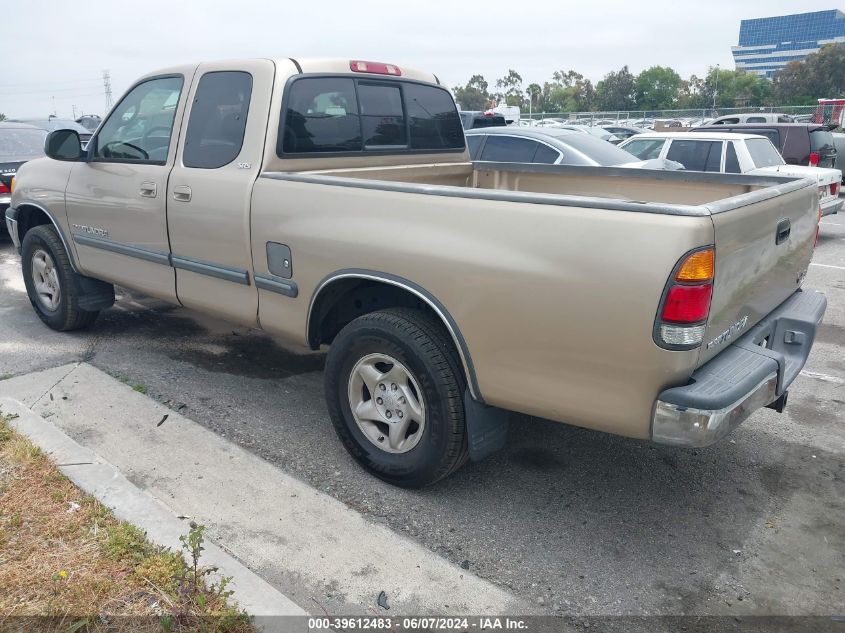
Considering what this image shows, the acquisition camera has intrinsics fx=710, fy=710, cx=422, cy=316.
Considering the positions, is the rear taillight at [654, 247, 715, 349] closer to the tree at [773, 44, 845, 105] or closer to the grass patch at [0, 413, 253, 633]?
the grass patch at [0, 413, 253, 633]

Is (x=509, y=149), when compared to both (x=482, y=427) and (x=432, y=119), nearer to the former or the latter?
(x=432, y=119)

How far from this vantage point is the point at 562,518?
11.2 feet

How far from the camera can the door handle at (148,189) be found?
4.45 metres

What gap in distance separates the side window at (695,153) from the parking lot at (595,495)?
5158mm

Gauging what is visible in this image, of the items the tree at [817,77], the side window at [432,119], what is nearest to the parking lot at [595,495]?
the side window at [432,119]

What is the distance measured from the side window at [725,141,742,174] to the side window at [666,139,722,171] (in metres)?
0.10

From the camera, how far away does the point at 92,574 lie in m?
2.72

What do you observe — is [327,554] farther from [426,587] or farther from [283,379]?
[283,379]

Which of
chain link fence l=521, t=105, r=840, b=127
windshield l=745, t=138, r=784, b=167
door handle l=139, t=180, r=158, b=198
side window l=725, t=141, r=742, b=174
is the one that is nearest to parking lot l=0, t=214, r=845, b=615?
door handle l=139, t=180, r=158, b=198

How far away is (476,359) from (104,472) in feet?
6.19

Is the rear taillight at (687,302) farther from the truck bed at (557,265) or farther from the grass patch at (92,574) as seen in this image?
the grass patch at (92,574)

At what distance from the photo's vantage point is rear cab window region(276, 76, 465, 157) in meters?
4.09

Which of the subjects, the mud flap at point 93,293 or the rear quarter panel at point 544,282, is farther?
the mud flap at point 93,293

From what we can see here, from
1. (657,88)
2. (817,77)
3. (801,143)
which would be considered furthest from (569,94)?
(801,143)
